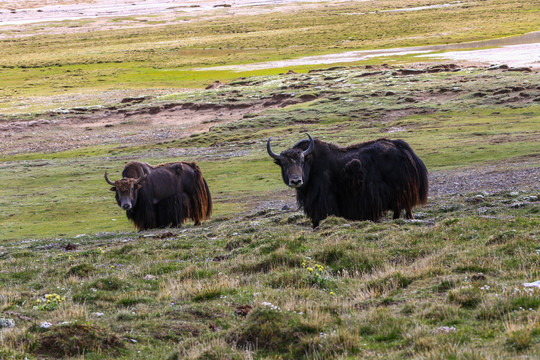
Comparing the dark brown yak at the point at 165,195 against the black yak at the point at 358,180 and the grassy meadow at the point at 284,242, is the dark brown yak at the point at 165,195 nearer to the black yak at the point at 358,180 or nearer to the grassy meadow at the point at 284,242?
the grassy meadow at the point at 284,242

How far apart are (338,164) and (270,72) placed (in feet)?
161

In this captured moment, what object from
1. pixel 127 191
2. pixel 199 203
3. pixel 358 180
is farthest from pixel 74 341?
pixel 199 203

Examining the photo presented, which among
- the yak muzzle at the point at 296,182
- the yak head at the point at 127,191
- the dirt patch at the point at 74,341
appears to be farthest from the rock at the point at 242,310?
the yak head at the point at 127,191

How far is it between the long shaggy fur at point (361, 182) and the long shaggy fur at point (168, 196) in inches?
241

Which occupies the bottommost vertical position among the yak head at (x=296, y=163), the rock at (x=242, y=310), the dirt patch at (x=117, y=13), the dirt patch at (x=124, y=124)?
the dirt patch at (x=124, y=124)

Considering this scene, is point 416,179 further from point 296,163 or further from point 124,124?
point 124,124

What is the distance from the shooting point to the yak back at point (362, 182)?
1402 centimetres

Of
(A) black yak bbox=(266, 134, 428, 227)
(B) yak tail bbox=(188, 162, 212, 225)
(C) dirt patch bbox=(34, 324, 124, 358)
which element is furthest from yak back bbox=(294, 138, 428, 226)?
(C) dirt patch bbox=(34, 324, 124, 358)

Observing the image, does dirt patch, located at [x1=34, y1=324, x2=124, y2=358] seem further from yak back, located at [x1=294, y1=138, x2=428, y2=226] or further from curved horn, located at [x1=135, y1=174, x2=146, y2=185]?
curved horn, located at [x1=135, y1=174, x2=146, y2=185]

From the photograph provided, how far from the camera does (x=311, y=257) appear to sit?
10016 millimetres

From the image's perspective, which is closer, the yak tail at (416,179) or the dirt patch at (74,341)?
the dirt patch at (74,341)

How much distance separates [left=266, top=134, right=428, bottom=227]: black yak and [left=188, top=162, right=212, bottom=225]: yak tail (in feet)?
19.7

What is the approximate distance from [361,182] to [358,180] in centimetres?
8

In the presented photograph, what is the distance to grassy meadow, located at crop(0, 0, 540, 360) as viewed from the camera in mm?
6129
